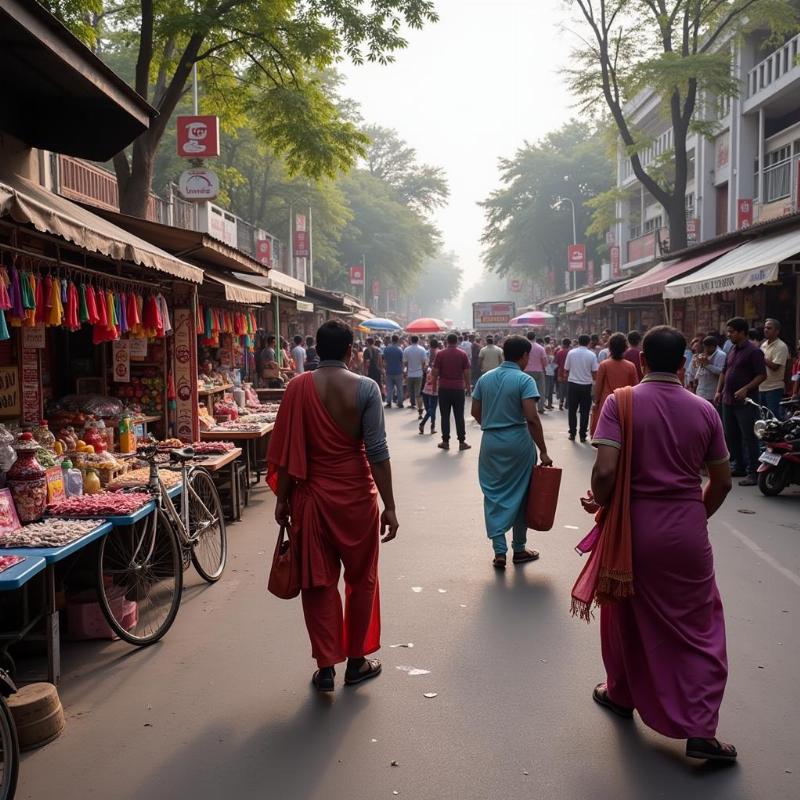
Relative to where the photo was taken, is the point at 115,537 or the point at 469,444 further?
the point at 469,444

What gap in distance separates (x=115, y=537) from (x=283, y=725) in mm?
2064

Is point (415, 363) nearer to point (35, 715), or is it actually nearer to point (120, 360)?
point (120, 360)

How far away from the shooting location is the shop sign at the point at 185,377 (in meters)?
8.88

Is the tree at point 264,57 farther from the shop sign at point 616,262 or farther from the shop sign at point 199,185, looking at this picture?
the shop sign at point 616,262

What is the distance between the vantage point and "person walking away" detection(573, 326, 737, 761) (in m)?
3.57

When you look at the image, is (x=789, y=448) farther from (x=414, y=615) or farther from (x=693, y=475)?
(x=693, y=475)

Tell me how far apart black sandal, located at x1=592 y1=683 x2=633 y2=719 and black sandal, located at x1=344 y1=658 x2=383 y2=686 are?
1.15m

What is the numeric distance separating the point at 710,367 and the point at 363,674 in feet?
27.6

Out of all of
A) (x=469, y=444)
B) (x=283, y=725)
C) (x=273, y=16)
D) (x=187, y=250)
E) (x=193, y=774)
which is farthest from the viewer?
(x=469, y=444)

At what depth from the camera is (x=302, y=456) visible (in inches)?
168

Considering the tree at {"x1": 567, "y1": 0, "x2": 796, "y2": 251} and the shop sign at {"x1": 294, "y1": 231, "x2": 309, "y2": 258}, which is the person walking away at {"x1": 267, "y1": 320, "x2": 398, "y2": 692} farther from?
the shop sign at {"x1": 294, "y1": 231, "x2": 309, "y2": 258}

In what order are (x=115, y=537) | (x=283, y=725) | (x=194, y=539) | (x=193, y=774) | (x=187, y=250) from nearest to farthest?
(x=193, y=774) → (x=283, y=725) → (x=115, y=537) → (x=194, y=539) → (x=187, y=250)

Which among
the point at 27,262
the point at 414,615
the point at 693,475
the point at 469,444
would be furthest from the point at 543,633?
the point at 469,444

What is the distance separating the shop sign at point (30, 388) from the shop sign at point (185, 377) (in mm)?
2036
